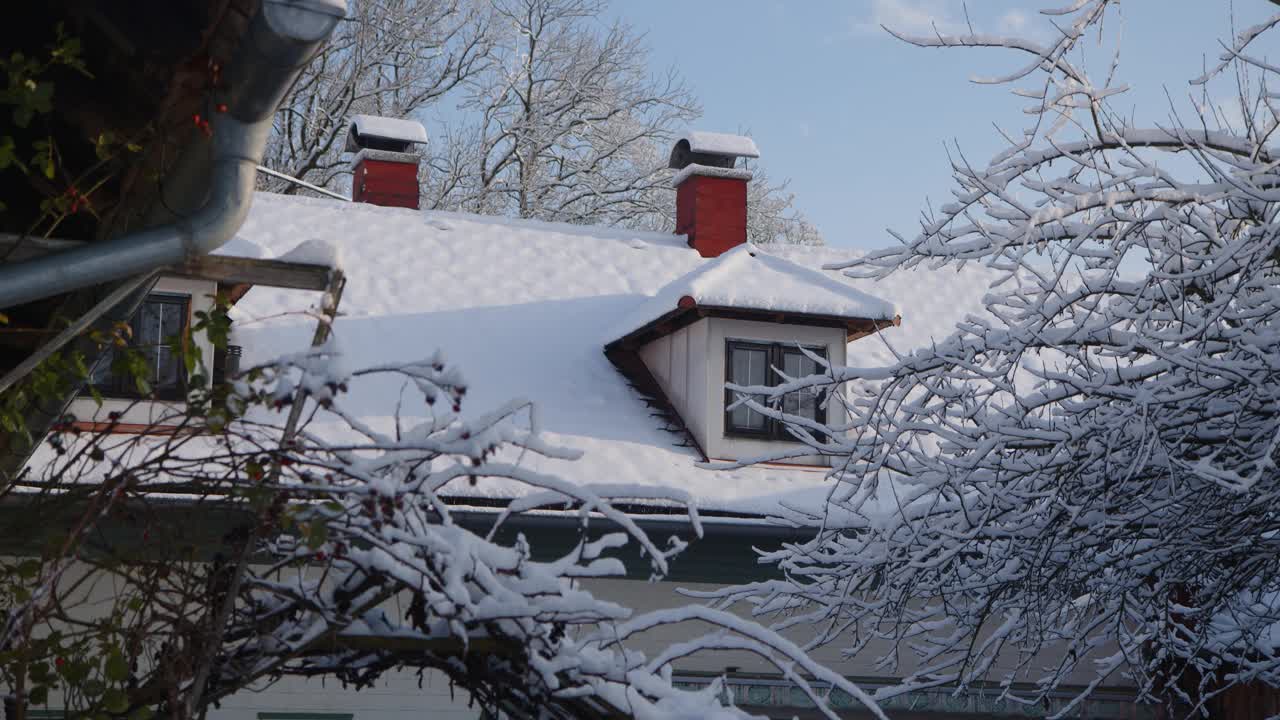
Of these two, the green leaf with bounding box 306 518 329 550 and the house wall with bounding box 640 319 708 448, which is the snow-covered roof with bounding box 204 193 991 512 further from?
the green leaf with bounding box 306 518 329 550

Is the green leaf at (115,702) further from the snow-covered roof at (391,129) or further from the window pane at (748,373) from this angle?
the snow-covered roof at (391,129)

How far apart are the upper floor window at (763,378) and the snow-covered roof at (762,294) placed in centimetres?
36

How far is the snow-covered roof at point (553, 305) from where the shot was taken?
10242 millimetres

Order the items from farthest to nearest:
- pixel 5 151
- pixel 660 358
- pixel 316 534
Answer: pixel 660 358 < pixel 5 151 < pixel 316 534

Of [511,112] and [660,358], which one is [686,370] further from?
[511,112]

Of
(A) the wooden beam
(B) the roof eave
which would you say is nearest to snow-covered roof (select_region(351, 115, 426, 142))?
(B) the roof eave

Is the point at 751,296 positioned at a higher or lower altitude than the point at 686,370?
higher

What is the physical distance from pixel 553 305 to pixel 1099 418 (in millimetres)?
6336

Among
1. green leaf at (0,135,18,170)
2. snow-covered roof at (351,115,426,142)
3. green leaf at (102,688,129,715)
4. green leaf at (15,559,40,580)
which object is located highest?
snow-covered roof at (351,115,426,142)

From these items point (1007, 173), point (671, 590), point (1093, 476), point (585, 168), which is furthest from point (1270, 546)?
point (585, 168)

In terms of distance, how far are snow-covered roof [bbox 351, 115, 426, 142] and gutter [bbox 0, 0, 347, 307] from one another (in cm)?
1117

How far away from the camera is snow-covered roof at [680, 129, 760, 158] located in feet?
46.6

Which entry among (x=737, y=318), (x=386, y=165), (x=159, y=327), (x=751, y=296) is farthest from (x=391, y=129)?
(x=751, y=296)

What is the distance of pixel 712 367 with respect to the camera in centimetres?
1071
